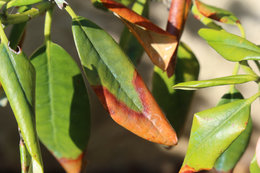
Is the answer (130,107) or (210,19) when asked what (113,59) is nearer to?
(130,107)

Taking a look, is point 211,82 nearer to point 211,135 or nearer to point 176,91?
point 211,135

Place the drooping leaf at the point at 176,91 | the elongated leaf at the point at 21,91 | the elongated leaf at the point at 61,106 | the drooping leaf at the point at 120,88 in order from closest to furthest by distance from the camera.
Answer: the elongated leaf at the point at 21,91
the drooping leaf at the point at 120,88
the elongated leaf at the point at 61,106
the drooping leaf at the point at 176,91

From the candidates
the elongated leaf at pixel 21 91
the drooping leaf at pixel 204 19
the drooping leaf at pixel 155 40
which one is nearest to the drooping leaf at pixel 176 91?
the drooping leaf at pixel 204 19

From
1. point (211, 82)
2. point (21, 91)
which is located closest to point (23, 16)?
point (21, 91)

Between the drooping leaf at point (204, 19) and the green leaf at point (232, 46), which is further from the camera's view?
the drooping leaf at point (204, 19)

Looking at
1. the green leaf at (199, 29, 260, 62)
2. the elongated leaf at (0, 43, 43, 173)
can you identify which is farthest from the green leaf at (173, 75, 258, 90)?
the elongated leaf at (0, 43, 43, 173)

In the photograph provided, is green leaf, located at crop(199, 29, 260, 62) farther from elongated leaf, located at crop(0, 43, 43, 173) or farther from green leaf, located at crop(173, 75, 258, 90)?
elongated leaf, located at crop(0, 43, 43, 173)

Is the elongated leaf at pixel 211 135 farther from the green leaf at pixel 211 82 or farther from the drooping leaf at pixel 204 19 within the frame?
the drooping leaf at pixel 204 19
